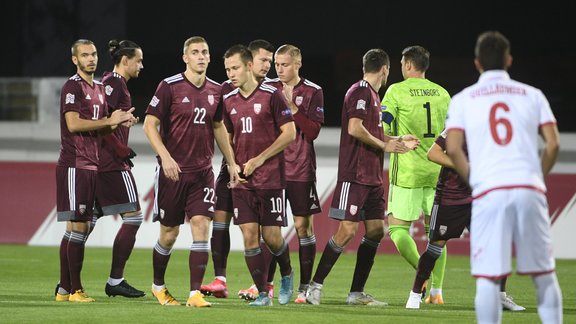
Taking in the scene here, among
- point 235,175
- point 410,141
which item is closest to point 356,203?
point 410,141

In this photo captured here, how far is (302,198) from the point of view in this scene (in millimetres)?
10961

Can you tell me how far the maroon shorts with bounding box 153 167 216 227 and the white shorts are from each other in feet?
11.4

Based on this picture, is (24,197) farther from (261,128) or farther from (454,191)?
(454,191)

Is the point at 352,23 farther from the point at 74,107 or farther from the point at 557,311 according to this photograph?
the point at 557,311

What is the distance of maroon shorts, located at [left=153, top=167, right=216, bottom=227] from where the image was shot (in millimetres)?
9750

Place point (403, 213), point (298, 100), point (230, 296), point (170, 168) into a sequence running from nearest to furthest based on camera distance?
point (170, 168)
point (298, 100)
point (403, 213)
point (230, 296)

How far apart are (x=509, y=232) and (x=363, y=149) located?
3.88m

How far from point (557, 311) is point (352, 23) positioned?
1875cm

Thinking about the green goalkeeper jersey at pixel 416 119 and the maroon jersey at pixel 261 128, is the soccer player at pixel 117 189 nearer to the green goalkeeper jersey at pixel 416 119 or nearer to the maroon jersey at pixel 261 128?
the maroon jersey at pixel 261 128

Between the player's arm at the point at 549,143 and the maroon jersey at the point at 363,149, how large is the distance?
3527mm

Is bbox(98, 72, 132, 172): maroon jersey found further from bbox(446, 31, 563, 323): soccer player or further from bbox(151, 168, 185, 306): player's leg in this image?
bbox(446, 31, 563, 323): soccer player

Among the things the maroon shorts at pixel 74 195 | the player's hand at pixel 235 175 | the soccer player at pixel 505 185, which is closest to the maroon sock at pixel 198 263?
the player's hand at pixel 235 175

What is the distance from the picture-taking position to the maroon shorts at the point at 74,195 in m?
10.5

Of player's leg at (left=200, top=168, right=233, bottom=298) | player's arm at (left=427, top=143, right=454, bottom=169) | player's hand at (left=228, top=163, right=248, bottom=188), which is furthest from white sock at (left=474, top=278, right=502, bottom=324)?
player's leg at (left=200, top=168, right=233, bottom=298)
